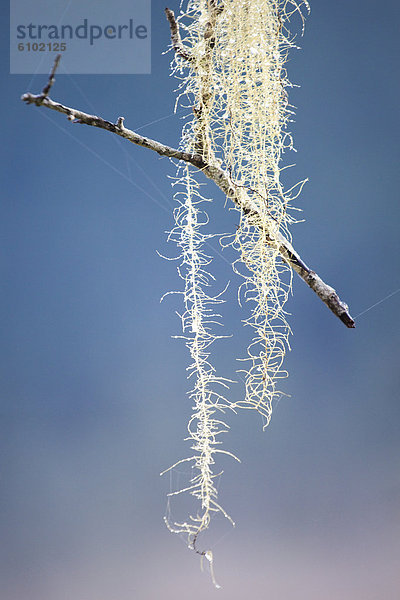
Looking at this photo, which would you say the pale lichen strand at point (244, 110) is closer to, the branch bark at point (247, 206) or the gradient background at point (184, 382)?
the branch bark at point (247, 206)

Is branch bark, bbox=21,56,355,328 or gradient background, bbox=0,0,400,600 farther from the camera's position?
gradient background, bbox=0,0,400,600

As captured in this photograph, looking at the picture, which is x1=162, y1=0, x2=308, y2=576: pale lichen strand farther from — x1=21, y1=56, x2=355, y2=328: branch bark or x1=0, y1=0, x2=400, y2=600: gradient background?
x1=0, y1=0, x2=400, y2=600: gradient background

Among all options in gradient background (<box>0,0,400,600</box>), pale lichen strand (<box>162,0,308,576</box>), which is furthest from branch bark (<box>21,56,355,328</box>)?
gradient background (<box>0,0,400,600</box>)

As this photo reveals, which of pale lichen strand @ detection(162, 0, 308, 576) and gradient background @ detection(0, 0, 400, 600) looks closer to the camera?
pale lichen strand @ detection(162, 0, 308, 576)

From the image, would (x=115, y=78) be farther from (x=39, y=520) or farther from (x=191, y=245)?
(x=39, y=520)

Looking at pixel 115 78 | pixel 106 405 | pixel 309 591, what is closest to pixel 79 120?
pixel 115 78

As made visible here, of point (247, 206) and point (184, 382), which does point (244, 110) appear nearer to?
point (247, 206)

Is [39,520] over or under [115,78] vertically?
under

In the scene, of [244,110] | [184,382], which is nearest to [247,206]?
[244,110]

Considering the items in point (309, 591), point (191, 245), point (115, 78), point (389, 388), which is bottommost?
point (309, 591)
